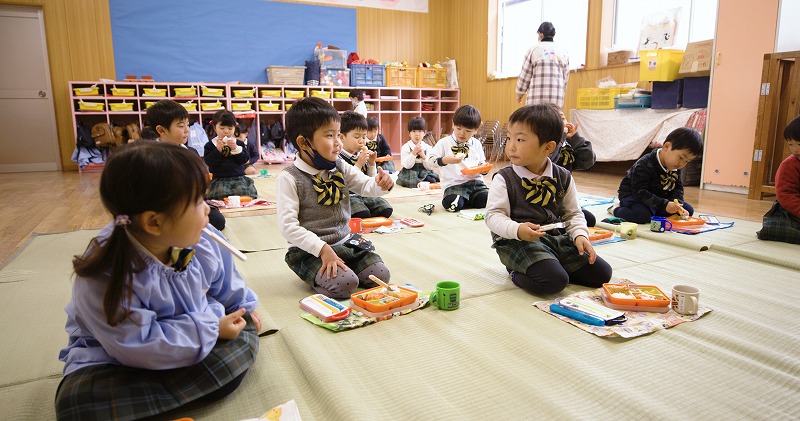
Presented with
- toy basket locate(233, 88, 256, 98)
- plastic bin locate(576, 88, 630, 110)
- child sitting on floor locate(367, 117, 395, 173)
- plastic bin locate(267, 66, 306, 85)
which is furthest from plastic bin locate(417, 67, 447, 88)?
child sitting on floor locate(367, 117, 395, 173)

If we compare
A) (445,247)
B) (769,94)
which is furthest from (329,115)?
(769,94)

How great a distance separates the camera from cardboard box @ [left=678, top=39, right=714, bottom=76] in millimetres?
4582

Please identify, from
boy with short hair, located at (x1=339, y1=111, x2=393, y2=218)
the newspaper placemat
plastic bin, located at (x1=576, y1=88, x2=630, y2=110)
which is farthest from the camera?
plastic bin, located at (x1=576, y1=88, x2=630, y2=110)

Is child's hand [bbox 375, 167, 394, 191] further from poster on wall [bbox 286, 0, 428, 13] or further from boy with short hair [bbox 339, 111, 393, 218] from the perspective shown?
poster on wall [bbox 286, 0, 428, 13]

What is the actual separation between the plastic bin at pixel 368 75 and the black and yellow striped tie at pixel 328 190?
21.4ft

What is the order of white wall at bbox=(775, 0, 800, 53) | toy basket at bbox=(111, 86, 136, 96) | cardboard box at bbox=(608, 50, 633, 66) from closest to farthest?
1. white wall at bbox=(775, 0, 800, 53)
2. cardboard box at bbox=(608, 50, 633, 66)
3. toy basket at bbox=(111, 86, 136, 96)

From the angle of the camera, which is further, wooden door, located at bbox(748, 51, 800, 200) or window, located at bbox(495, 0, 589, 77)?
window, located at bbox(495, 0, 589, 77)

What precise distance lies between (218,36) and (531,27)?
4.82 metres

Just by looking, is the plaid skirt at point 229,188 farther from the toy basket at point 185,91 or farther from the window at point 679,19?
the window at point 679,19

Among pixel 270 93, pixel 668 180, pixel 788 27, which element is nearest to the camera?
pixel 668 180

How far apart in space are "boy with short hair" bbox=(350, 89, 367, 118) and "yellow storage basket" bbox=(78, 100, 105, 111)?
11.1 feet

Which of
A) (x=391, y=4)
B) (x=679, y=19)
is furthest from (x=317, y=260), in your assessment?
(x=391, y=4)

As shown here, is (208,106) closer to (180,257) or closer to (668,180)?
(668,180)

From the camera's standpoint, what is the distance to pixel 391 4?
28.7ft
